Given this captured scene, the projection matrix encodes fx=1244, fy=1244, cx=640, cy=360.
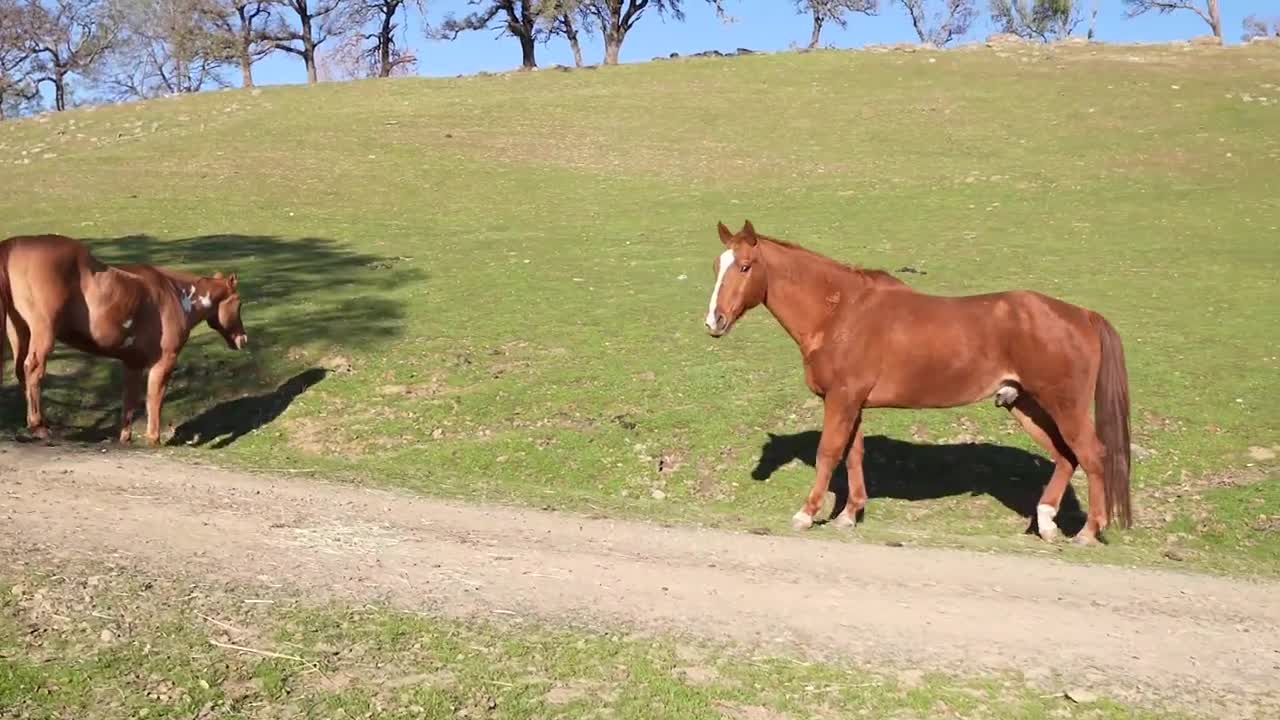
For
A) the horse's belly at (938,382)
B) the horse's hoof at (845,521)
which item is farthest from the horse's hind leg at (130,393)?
the horse's belly at (938,382)

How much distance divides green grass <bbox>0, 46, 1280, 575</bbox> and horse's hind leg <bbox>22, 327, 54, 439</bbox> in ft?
5.12

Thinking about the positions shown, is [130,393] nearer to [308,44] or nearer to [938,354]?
A: [938,354]

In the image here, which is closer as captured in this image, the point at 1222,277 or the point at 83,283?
the point at 83,283

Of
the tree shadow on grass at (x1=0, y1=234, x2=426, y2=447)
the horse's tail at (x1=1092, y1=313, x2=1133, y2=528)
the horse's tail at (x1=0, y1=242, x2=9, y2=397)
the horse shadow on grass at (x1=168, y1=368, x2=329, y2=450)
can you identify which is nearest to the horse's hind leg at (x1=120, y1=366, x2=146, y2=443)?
the horse shadow on grass at (x1=168, y1=368, x2=329, y2=450)

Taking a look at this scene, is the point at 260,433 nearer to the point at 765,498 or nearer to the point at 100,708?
→ the point at 765,498

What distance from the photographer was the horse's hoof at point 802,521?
392 inches

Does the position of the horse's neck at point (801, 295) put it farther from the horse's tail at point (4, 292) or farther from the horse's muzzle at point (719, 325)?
the horse's tail at point (4, 292)

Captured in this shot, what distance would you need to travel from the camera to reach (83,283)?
1220cm

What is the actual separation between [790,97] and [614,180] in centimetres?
1123

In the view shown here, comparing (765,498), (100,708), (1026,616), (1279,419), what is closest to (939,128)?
(1279,419)

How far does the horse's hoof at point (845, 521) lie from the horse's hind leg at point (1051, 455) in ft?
5.08

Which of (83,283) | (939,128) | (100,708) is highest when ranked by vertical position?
(939,128)

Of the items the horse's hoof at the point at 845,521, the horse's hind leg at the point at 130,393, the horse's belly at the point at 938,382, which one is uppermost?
the horse's belly at the point at 938,382

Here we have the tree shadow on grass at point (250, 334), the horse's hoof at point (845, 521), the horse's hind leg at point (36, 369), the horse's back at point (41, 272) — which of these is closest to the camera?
the horse's hoof at point (845, 521)
